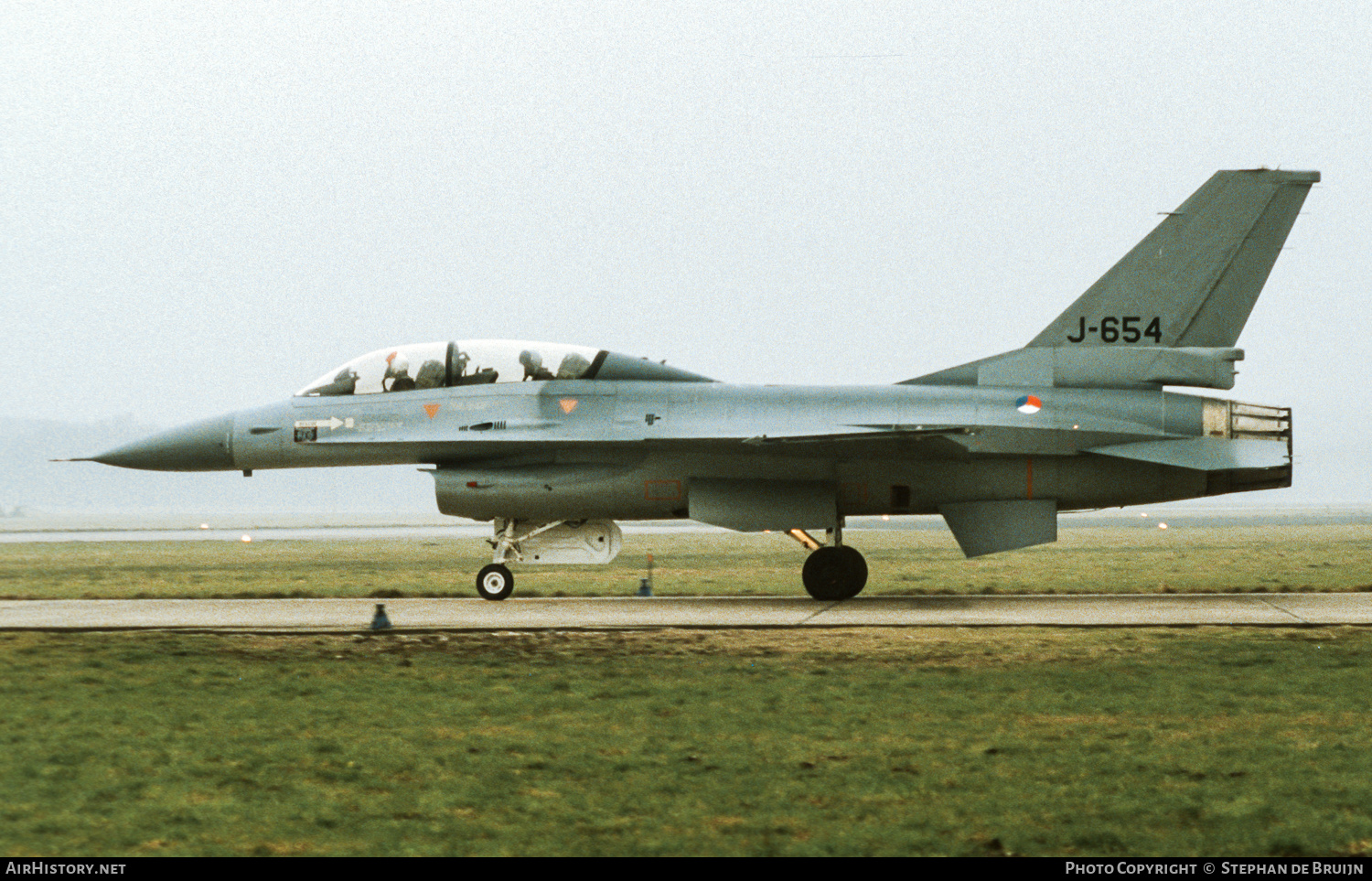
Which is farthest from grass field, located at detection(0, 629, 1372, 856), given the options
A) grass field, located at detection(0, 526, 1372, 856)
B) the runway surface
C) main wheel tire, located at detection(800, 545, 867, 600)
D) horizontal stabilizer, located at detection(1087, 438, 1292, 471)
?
main wheel tire, located at detection(800, 545, 867, 600)

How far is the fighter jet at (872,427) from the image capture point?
1733 cm

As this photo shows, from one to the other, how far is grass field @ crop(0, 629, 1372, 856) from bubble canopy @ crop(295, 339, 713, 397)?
21.7 ft

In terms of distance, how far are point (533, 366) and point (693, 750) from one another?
11426 mm

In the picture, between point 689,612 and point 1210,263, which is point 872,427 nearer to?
point 689,612

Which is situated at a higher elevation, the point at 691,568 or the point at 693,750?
the point at 693,750

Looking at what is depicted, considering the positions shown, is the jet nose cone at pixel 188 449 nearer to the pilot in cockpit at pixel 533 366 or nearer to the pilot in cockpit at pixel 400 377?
the pilot in cockpit at pixel 400 377

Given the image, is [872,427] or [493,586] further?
[493,586]

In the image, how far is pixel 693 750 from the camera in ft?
24.8

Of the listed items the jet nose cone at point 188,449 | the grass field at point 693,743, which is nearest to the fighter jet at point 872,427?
the jet nose cone at point 188,449

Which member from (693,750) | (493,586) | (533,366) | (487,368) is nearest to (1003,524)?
(533,366)

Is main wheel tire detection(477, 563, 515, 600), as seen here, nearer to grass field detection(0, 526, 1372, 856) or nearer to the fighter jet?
the fighter jet
